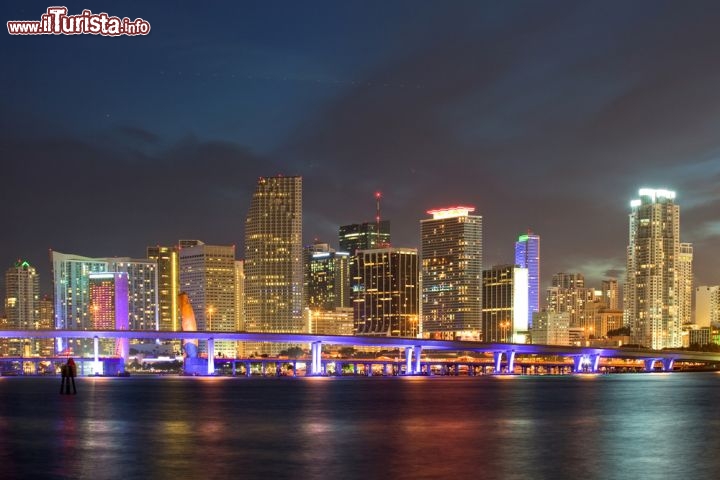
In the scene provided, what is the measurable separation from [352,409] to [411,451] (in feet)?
116

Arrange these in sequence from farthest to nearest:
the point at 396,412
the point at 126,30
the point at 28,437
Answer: the point at 126,30
the point at 396,412
the point at 28,437

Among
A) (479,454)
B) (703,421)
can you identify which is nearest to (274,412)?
(703,421)

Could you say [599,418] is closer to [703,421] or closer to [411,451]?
[703,421]

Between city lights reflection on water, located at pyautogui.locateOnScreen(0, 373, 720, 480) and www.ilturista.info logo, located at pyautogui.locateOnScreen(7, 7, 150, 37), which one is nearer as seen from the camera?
city lights reflection on water, located at pyautogui.locateOnScreen(0, 373, 720, 480)

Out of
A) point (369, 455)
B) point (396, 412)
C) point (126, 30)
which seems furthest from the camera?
point (126, 30)

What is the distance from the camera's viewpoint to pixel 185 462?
1487 inches

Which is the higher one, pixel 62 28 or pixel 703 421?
pixel 62 28

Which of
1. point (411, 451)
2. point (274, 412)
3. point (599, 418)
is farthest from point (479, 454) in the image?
point (274, 412)

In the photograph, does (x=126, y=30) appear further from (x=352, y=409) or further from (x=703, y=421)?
(x=703, y=421)

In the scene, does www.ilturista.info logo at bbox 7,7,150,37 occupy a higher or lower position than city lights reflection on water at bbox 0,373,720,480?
higher

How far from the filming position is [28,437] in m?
48.3

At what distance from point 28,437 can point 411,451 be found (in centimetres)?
1835

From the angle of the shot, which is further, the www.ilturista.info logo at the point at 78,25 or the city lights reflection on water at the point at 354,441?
the www.ilturista.info logo at the point at 78,25

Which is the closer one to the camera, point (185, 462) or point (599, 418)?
point (185, 462)
